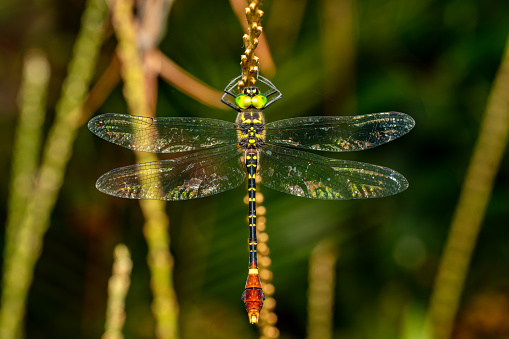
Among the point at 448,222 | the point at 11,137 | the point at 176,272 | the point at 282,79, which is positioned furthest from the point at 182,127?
the point at 448,222

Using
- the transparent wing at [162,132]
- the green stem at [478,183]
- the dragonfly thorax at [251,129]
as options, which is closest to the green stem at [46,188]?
the transparent wing at [162,132]

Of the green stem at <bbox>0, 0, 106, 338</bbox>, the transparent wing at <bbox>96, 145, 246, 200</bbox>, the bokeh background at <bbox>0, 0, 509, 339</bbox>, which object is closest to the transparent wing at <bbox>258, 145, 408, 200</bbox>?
the transparent wing at <bbox>96, 145, 246, 200</bbox>

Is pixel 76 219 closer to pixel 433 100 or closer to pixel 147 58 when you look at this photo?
pixel 147 58

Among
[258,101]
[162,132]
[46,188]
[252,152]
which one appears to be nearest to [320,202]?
[252,152]

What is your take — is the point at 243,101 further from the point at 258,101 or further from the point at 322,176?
the point at 322,176

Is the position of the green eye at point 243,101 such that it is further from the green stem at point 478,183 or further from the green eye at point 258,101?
the green stem at point 478,183

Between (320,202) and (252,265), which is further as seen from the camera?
(320,202)
